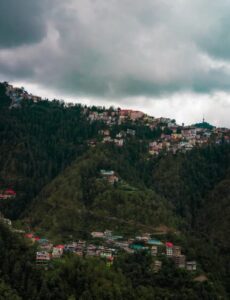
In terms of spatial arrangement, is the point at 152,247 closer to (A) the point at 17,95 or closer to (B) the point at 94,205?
(B) the point at 94,205

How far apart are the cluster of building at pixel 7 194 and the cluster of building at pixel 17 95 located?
128 ft

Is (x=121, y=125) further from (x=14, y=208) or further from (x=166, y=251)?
(x=166, y=251)

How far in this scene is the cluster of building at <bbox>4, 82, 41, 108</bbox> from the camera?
12684 centimetres

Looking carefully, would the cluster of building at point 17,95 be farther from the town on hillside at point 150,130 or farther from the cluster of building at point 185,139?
the cluster of building at point 185,139

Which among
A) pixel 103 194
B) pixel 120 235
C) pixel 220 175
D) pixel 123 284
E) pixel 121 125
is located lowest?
pixel 123 284

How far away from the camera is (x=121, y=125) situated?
115m

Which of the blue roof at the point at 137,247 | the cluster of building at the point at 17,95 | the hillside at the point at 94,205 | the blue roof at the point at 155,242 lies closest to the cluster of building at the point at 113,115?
the cluster of building at the point at 17,95

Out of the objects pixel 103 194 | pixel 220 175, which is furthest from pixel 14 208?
pixel 220 175

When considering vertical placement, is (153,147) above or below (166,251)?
above

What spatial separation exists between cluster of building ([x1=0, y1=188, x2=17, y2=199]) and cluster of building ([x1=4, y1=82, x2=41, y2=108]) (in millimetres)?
38901

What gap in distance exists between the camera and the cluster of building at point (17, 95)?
127m

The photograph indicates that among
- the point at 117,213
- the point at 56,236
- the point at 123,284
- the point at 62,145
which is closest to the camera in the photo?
the point at 123,284

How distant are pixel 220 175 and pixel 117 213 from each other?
27470 mm

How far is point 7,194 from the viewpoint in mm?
88688
